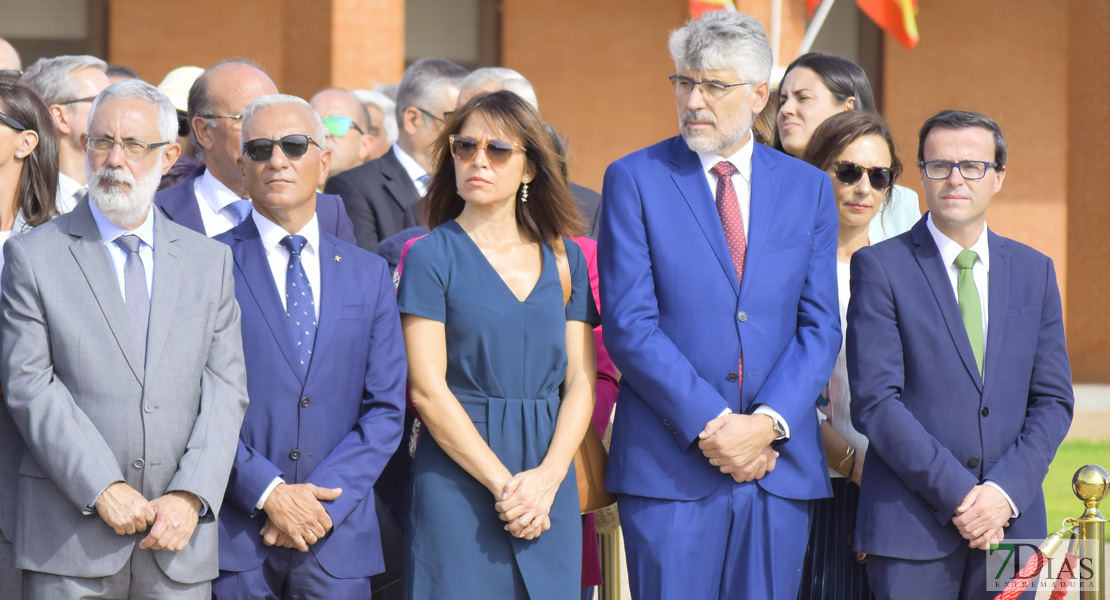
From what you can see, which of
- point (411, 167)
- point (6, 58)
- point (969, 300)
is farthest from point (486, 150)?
point (6, 58)

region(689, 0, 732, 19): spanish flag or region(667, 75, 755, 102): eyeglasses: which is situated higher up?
region(689, 0, 732, 19): spanish flag

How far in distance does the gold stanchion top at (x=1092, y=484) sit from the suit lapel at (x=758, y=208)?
1.25 meters

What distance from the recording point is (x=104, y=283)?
12.2ft

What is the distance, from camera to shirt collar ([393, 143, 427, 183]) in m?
6.55

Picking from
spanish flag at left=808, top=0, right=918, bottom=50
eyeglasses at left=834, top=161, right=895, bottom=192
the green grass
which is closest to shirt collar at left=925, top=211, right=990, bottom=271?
eyeglasses at left=834, top=161, right=895, bottom=192

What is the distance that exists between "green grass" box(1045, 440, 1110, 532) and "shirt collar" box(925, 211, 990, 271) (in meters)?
3.42

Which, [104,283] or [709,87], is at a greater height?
[709,87]

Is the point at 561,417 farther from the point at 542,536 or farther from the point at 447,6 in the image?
the point at 447,6

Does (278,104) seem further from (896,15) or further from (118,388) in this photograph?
(896,15)

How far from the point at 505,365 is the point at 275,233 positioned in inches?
34.7

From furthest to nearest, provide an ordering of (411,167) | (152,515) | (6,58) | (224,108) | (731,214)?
(411,167) < (6,58) < (224,108) < (731,214) < (152,515)

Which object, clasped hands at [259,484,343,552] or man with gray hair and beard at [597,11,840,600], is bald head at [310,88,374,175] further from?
clasped hands at [259,484,343,552]

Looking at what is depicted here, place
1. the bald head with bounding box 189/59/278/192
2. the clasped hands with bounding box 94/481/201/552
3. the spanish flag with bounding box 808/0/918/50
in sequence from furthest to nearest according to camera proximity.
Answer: the spanish flag with bounding box 808/0/918/50, the bald head with bounding box 189/59/278/192, the clasped hands with bounding box 94/481/201/552

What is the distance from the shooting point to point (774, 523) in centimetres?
406
